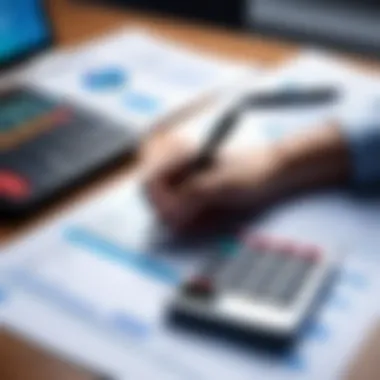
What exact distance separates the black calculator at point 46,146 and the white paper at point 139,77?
37 mm

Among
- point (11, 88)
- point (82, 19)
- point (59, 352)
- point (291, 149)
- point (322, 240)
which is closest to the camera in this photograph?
point (59, 352)

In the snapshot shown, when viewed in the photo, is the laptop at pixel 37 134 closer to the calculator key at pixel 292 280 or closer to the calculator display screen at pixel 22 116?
the calculator display screen at pixel 22 116

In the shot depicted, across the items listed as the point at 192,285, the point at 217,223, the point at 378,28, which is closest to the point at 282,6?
the point at 378,28

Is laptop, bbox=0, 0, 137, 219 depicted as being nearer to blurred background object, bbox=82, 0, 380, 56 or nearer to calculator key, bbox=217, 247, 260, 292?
calculator key, bbox=217, 247, 260, 292

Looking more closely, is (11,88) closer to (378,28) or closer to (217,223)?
(217,223)

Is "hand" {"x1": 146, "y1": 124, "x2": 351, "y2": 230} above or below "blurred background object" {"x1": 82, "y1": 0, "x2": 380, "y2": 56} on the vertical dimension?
below

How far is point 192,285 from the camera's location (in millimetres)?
660

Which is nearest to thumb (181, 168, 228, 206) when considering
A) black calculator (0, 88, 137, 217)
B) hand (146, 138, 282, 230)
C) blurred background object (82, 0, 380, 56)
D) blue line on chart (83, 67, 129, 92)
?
hand (146, 138, 282, 230)

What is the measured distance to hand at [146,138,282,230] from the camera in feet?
2.50

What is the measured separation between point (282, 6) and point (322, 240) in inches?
23.4

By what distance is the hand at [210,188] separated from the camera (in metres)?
0.76

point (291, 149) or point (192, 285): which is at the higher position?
point (291, 149)

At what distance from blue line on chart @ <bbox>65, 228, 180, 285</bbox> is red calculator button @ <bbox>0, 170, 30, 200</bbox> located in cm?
6

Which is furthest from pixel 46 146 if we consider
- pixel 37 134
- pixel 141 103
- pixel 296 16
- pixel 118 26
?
pixel 296 16
